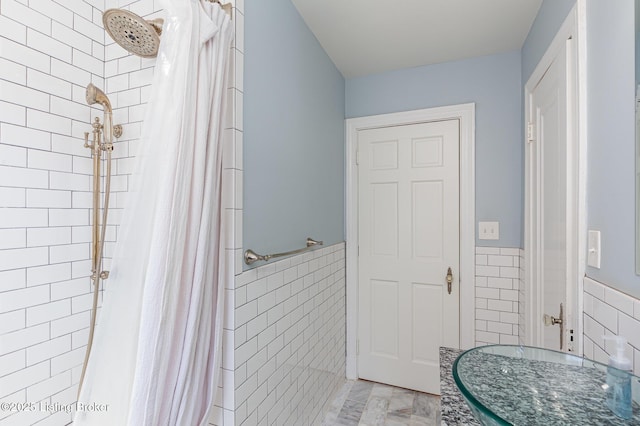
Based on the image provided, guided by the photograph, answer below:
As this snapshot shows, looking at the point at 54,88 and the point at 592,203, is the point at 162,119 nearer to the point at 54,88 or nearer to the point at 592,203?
the point at 54,88

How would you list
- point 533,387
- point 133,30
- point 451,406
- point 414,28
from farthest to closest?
point 414,28
point 133,30
point 451,406
point 533,387

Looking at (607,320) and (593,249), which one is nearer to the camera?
(607,320)

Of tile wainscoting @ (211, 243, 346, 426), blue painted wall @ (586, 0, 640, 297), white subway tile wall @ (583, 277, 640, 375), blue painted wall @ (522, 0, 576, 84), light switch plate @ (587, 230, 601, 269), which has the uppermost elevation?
blue painted wall @ (522, 0, 576, 84)

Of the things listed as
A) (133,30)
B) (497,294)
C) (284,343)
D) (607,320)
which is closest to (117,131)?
(133,30)

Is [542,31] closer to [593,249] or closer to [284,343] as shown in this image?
[593,249]

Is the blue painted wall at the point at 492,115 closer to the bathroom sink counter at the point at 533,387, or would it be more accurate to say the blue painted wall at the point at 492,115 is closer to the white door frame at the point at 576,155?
the white door frame at the point at 576,155

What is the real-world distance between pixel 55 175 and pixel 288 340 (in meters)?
1.25

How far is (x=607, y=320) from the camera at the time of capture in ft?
3.03

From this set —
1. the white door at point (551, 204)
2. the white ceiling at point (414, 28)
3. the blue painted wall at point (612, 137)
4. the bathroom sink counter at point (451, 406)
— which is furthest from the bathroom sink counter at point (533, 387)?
the white ceiling at point (414, 28)

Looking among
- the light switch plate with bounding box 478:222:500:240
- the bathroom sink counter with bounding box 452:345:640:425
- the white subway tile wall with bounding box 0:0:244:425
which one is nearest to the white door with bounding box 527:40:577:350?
the light switch plate with bounding box 478:222:500:240

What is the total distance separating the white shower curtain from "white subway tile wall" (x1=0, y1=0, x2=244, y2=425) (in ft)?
0.59

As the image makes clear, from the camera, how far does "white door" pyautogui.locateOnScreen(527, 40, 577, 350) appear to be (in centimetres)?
125

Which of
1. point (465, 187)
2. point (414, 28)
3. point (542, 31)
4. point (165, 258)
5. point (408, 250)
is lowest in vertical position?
point (408, 250)

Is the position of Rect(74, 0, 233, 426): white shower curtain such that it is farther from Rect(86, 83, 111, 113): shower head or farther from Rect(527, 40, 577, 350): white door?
Rect(527, 40, 577, 350): white door
